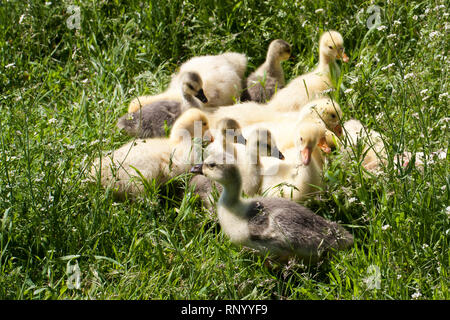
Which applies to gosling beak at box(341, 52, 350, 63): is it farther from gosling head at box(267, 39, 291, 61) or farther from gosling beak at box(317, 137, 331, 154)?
gosling beak at box(317, 137, 331, 154)

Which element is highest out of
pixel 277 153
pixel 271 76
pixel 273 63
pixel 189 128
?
pixel 273 63

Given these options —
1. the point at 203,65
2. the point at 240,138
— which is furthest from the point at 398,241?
the point at 203,65

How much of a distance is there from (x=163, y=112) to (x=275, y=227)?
1.76m

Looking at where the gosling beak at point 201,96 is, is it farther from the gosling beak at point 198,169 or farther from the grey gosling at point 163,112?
the gosling beak at point 198,169

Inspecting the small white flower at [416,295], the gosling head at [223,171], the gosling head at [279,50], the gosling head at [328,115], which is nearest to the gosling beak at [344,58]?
the gosling head at [279,50]

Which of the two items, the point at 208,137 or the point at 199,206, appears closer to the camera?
the point at 199,206

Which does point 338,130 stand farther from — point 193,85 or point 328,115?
point 193,85

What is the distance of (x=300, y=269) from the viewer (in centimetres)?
371

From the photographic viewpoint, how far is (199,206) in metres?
4.26

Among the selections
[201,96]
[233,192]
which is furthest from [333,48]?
[233,192]

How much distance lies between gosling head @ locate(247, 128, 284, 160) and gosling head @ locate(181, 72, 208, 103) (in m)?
0.93

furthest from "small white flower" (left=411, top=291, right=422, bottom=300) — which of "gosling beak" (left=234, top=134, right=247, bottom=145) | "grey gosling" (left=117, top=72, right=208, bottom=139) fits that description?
"grey gosling" (left=117, top=72, right=208, bottom=139)

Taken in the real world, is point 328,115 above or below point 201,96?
below
